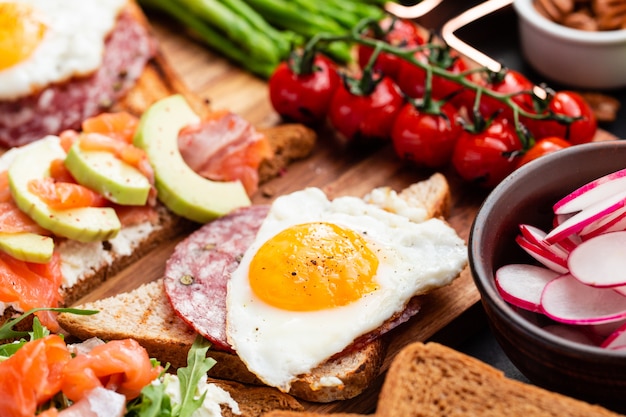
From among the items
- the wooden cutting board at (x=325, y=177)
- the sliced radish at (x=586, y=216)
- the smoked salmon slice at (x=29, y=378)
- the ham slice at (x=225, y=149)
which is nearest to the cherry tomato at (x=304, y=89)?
the wooden cutting board at (x=325, y=177)

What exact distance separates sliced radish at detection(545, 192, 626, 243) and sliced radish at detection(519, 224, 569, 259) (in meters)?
0.03

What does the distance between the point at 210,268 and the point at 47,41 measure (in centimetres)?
216

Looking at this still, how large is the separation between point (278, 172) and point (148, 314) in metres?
1.45

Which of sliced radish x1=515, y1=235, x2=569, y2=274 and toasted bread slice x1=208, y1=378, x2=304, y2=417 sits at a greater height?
sliced radish x1=515, y1=235, x2=569, y2=274

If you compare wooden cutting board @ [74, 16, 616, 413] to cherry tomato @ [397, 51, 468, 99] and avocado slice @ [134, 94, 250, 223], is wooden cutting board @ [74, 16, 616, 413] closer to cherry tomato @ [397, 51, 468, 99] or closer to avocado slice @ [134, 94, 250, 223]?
avocado slice @ [134, 94, 250, 223]

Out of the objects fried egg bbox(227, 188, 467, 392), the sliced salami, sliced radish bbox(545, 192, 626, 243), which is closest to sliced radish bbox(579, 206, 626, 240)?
sliced radish bbox(545, 192, 626, 243)

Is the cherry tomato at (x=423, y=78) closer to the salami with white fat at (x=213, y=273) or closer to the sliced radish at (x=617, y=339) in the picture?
the salami with white fat at (x=213, y=273)

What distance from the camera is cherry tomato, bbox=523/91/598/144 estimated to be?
4605mm

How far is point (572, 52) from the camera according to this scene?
17.4 ft

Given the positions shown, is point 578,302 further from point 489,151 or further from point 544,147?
point 489,151

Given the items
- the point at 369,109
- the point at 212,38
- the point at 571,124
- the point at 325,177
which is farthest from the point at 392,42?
the point at 212,38

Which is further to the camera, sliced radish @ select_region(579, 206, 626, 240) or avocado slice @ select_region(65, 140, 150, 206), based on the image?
avocado slice @ select_region(65, 140, 150, 206)

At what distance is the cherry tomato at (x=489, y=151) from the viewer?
14.8 ft

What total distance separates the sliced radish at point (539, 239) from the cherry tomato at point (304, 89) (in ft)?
6.17
